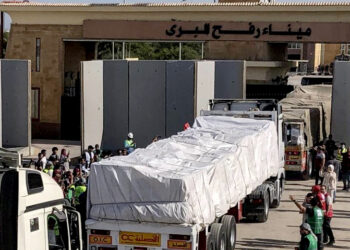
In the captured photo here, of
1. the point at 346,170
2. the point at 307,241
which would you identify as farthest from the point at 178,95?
the point at 307,241

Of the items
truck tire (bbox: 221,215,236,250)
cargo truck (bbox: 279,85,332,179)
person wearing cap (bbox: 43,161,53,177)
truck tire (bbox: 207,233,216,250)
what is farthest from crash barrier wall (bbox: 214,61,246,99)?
truck tire (bbox: 207,233,216,250)

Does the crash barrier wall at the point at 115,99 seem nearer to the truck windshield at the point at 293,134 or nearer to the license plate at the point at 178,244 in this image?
the truck windshield at the point at 293,134

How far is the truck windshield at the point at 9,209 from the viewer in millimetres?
8320

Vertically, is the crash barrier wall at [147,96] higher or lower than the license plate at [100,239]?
higher

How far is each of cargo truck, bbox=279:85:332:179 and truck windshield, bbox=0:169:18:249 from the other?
14.5 m

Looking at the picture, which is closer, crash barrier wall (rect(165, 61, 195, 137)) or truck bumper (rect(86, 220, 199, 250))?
truck bumper (rect(86, 220, 199, 250))

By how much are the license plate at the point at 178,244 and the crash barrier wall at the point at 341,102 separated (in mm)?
18683

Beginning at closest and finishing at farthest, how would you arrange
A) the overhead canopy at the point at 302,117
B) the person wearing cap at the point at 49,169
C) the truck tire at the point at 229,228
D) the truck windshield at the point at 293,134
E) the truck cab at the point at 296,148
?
1. the truck tire at the point at 229,228
2. the person wearing cap at the point at 49,169
3. the truck cab at the point at 296,148
4. the truck windshield at the point at 293,134
5. the overhead canopy at the point at 302,117

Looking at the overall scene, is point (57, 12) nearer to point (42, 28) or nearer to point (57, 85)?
point (42, 28)

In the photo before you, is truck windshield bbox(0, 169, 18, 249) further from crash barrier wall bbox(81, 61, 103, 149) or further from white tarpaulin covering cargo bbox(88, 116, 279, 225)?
crash barrier wall bbox(81, 61, 103, 149)

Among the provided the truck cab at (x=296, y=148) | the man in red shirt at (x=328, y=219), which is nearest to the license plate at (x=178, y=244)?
the man in red shirt at (x=328, y=219)

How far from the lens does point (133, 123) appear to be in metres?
29.2

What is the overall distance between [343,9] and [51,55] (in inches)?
568

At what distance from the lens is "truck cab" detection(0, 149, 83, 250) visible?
8344mm
